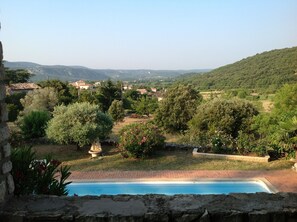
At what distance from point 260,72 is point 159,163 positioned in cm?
4778

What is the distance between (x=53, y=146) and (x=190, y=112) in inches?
499

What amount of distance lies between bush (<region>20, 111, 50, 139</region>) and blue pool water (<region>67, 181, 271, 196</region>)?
18.7 feet

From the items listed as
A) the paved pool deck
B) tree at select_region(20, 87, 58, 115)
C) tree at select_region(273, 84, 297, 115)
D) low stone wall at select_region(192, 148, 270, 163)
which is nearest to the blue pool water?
A: the paved pool deck

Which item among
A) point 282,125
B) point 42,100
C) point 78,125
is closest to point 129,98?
point 42,100

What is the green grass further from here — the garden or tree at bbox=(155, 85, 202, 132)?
tree at bbox=(155, 85, 202, 132)

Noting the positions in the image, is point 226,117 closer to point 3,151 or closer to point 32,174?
point 32,174

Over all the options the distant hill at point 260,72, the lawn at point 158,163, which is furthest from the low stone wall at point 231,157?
the distant hill at point 260,72

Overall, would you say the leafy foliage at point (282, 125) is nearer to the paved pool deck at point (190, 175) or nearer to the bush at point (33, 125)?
the paved pool deck at point (190, 175)

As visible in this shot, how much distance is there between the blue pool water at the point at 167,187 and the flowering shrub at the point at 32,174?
4.25m

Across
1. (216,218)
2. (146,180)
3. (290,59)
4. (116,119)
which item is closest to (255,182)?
(146,180)

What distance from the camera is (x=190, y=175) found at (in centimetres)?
945

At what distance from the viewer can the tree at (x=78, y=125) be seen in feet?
38.2

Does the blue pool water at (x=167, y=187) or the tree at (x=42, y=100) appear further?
the tree at (x=42, y=100)

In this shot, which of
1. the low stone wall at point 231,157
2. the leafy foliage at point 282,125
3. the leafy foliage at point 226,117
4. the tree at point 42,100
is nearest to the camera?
the leafy foliage at point 282,125
